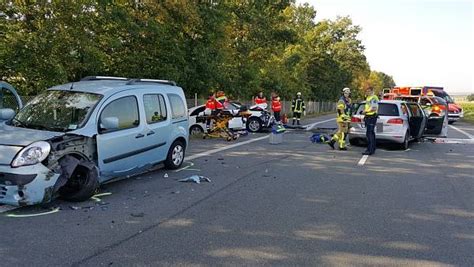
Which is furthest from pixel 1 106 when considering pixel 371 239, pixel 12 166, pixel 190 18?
pixel 190 18

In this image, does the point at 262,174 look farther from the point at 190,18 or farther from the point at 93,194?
the point at 190,18

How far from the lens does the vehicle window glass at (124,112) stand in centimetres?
742

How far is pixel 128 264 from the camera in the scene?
14.1 feet

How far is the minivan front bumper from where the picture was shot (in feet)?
19.1

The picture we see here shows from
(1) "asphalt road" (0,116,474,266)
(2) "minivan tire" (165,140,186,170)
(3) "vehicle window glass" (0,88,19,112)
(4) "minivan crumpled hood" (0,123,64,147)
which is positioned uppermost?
(3) "vehicle window glass" (0,88,19,112)

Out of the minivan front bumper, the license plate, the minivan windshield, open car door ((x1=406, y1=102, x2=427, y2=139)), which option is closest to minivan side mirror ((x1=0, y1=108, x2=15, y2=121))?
the minivan windshield

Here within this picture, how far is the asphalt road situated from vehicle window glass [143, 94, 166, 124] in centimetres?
110

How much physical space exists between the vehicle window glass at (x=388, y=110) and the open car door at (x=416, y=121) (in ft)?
2.80

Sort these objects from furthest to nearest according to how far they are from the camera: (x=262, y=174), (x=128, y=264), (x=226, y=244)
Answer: (x=262, y=174) < (x=226, y=244) < (x=128, y=264)

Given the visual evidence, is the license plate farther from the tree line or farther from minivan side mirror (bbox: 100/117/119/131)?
minivan side mirror (bbox: 100/117/119/131)

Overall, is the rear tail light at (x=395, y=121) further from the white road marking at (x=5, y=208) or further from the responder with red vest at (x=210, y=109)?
the white road marking at (x=5, y=208)

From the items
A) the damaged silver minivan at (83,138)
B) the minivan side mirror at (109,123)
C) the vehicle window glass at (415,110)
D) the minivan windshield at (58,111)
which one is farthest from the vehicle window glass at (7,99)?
the vehicle window glass at (415,110)

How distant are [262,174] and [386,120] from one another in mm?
6285

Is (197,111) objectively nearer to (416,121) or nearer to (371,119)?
(371,119)
